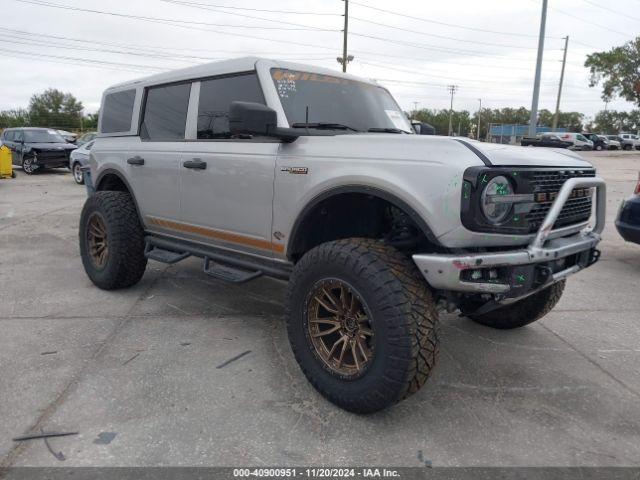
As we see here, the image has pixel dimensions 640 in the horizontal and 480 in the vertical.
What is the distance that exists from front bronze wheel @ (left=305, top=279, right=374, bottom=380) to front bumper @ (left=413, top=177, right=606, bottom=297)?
1.39 feet

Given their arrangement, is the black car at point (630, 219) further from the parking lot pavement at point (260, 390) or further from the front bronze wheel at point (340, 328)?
the front bronze wheel at point (340, 328)

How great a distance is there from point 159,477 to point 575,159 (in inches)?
112

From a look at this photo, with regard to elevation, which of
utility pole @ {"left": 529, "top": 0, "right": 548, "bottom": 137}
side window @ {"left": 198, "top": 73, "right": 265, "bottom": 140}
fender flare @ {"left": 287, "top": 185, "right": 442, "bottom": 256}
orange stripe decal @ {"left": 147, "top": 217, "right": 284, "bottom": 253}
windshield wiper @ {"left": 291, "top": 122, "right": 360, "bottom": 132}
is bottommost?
orange stripe decal @ {"left": 147, "top": 217, "right": 284, "bottom": 253}

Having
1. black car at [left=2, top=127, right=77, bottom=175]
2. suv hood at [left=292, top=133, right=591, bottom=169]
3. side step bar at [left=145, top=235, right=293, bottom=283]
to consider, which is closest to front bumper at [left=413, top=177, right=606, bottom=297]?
suv hood at [left=292, top=133, right=591, bottom=169]

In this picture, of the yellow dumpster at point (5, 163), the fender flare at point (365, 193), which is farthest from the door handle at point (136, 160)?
the yellow dumpster at point (5, 163)

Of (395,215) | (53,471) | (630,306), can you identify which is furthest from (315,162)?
(630,306)

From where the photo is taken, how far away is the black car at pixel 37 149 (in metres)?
17.8

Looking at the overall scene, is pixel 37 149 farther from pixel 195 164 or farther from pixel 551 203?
pixel 551 203

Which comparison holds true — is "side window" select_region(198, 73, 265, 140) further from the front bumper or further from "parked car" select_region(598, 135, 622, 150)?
"parked car" select_region(598, 135, 622, 150)

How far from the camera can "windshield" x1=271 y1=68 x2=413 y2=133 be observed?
3430 millimetres

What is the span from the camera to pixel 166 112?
4297 mm

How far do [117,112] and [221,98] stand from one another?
175cm

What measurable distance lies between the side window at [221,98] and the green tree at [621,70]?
5970 centimetres

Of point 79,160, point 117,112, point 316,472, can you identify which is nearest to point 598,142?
point 79,160
